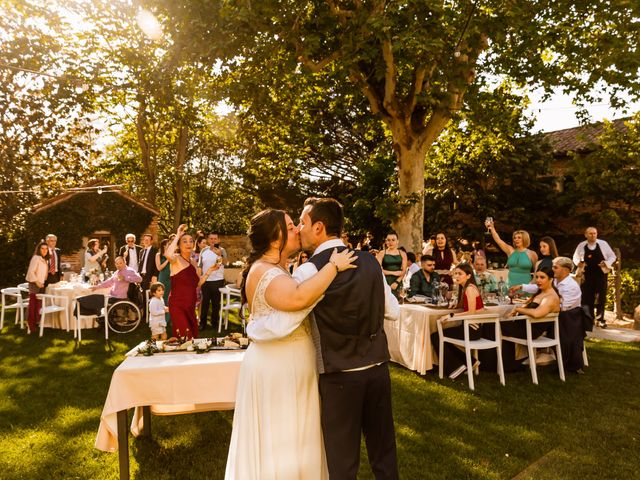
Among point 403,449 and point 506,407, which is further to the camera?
point 506,407

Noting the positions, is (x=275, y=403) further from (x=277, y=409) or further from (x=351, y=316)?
(x=351, y=316)

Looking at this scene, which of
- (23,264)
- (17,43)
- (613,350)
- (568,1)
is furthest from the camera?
(23,264)

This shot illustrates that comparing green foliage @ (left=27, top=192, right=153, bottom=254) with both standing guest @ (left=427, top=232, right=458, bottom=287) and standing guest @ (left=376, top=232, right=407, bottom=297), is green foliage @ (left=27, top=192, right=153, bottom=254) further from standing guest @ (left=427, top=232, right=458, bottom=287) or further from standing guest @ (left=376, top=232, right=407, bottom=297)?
standing guest @ (left=427, top=232, right=458, bottom=287)

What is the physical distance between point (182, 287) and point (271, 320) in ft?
12.4

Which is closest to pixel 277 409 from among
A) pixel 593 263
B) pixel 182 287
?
pixel 182 287

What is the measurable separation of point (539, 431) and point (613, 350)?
4.12 metres

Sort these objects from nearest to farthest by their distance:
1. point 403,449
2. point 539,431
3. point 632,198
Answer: point 403,449 < point 539,431 < point 632,198

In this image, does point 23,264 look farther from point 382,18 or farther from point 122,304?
point 382,18

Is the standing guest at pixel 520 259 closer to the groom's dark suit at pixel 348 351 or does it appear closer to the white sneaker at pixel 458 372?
the white sneaker at pixel 458 372

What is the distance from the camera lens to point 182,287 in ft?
19.2

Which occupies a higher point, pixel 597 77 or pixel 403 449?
pixel 597 77

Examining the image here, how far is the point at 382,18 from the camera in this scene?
7934 millimetres

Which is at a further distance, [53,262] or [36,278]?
[53,262]

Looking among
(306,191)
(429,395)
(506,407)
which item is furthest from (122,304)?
(306,191)
